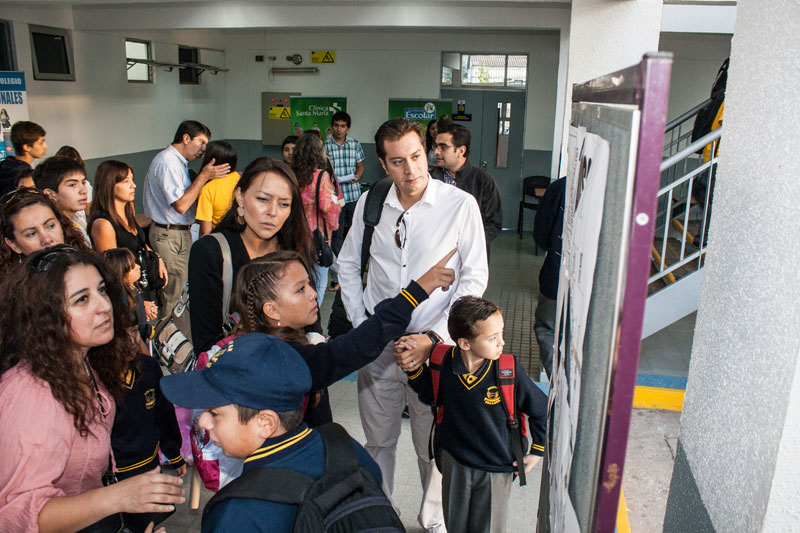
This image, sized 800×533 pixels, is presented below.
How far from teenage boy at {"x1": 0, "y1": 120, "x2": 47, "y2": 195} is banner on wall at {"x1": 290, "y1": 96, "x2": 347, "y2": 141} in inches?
259

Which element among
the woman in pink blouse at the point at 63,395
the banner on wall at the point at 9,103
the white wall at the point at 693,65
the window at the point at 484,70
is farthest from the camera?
the window at the point at 484,70

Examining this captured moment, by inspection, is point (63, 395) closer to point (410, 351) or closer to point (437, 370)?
point (410, 351)

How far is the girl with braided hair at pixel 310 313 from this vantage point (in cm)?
209

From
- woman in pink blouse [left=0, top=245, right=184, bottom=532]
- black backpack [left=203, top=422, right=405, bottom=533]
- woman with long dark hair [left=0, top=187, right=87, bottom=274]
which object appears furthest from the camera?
woman with long dark hair [left=0, top=187, right=87, bottom=274]

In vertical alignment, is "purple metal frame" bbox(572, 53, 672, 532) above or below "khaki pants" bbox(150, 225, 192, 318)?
above

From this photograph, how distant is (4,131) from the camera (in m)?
7.20

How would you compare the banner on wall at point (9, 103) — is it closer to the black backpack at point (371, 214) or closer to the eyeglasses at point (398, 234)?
the black backpack at point (371, 214)

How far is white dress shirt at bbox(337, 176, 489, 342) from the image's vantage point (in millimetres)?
2725

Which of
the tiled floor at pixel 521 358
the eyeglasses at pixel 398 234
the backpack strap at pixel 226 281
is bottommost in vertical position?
the tiled floor at pixel 521 358

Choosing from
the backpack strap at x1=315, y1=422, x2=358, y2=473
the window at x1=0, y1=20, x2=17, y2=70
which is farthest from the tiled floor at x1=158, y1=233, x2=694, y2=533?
the window at x1=0, y1=20, x2=17, y2=70

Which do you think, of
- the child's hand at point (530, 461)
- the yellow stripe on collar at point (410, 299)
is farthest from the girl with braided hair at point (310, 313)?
the child's hand at point (530, 461)

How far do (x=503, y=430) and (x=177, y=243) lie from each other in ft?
14.3

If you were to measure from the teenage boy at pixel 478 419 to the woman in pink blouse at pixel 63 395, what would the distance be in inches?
44.2

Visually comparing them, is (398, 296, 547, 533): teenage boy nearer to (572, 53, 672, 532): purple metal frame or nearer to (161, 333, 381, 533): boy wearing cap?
(161, 333, 381, 533): boy wearing cap
